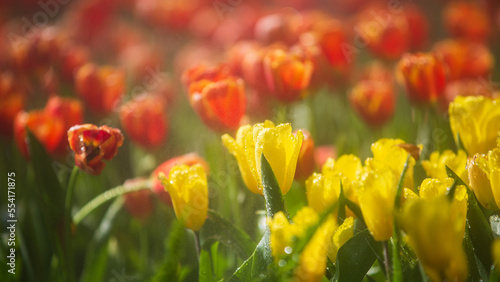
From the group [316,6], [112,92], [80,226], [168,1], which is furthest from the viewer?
[316,6]

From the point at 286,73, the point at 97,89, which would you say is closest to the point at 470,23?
the point at 286,73

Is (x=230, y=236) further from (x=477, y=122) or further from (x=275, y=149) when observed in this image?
(x=477, y=122)

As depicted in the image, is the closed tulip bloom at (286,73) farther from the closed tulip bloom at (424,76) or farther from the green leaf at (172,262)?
the green leaf at (172,262)

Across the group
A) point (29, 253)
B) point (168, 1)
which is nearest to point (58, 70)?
point (29, 253)

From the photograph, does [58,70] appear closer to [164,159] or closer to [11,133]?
[11,133]

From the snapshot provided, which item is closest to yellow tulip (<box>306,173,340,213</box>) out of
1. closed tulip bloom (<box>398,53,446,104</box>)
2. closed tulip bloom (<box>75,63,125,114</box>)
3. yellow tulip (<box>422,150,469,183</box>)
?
yellow tulip (<box>422,150,469,183</box>)

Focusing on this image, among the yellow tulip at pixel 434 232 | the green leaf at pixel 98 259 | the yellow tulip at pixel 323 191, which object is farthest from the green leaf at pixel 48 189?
the yellow tulip at pixel 434 232
